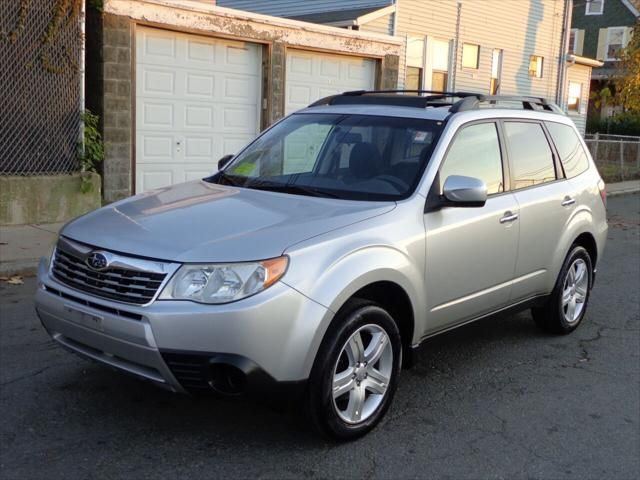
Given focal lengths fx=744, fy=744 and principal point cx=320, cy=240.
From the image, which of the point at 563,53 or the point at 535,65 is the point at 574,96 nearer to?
the point at 563,53

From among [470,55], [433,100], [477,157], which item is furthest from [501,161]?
[470,55]

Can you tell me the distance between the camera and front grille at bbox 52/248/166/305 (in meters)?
3.50

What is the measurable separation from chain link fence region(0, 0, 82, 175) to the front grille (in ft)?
20.5

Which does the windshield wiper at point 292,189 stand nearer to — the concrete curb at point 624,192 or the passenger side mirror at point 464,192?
the passenger side mirror at point 464,192

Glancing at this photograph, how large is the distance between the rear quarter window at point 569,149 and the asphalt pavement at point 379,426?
58.7 inches

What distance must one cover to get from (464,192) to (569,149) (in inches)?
86.6

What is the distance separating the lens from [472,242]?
4.68 meters

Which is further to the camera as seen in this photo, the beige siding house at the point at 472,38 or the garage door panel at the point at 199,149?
the beige siding house at the point at 472,38

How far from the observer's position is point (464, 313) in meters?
4.76

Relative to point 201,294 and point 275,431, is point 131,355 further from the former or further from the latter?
point 275,431

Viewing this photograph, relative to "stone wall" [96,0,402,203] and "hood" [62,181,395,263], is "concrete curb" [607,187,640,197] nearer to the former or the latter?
"stone wall" [96,0,402,203]

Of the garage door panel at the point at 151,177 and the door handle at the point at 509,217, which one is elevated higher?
the door handle at the point at 509,217

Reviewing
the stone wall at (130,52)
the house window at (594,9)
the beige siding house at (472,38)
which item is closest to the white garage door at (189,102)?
the stone wall at (130,52)

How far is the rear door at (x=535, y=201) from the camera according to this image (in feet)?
17.2
